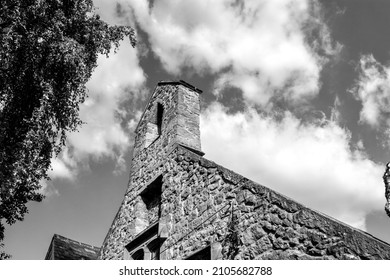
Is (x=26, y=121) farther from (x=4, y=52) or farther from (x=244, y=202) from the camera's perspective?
(x=244, y=202)

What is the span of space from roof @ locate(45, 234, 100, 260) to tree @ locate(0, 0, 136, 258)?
3.32 meters

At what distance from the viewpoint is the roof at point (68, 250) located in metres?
11.2

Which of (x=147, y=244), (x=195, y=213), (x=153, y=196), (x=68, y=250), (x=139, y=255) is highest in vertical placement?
(x=153, y=196)

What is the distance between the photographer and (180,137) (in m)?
7.87

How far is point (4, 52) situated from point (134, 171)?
414cm

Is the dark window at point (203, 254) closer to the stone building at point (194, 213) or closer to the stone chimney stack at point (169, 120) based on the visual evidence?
the stone building at point (194, 213)

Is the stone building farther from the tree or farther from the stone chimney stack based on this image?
the tree

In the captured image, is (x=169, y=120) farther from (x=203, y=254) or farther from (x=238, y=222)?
(x=238, y=222)

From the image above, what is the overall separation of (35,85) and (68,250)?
20.9ft

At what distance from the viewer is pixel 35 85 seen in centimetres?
790

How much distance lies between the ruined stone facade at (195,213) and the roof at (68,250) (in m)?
3.05

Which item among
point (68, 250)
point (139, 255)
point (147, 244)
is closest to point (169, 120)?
point (147, 244)
